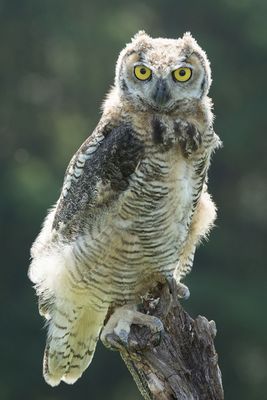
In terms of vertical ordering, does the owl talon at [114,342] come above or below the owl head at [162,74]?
below

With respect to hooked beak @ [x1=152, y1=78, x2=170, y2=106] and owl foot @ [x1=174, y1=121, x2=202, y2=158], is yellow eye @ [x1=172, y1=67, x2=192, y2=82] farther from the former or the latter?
owl foot @ [x1=174, y1=121, x2=202, y2=158]

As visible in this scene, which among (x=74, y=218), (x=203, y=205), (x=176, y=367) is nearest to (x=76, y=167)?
(x=74, y=218)

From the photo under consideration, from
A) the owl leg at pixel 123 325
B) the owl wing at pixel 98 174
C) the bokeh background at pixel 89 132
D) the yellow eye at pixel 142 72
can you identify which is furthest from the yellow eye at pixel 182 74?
the bokeh background at pixel 89 132

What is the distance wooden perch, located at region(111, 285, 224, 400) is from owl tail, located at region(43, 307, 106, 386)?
0.47m

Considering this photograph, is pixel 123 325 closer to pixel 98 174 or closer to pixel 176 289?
pixel 176 289

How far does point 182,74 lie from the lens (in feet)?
19.1

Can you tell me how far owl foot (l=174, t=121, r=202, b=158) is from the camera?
5785 millimetres

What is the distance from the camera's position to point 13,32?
17.5 m

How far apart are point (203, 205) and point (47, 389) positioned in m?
9.63

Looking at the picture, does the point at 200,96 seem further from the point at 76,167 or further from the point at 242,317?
the point at 242,317

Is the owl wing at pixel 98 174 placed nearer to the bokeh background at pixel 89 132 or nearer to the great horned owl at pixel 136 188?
the great horned owl at pixel 136 188

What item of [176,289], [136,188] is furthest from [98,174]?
[176,289]

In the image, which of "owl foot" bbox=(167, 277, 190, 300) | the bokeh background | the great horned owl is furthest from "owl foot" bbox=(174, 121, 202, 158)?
the bokeh background

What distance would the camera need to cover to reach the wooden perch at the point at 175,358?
5.57m
